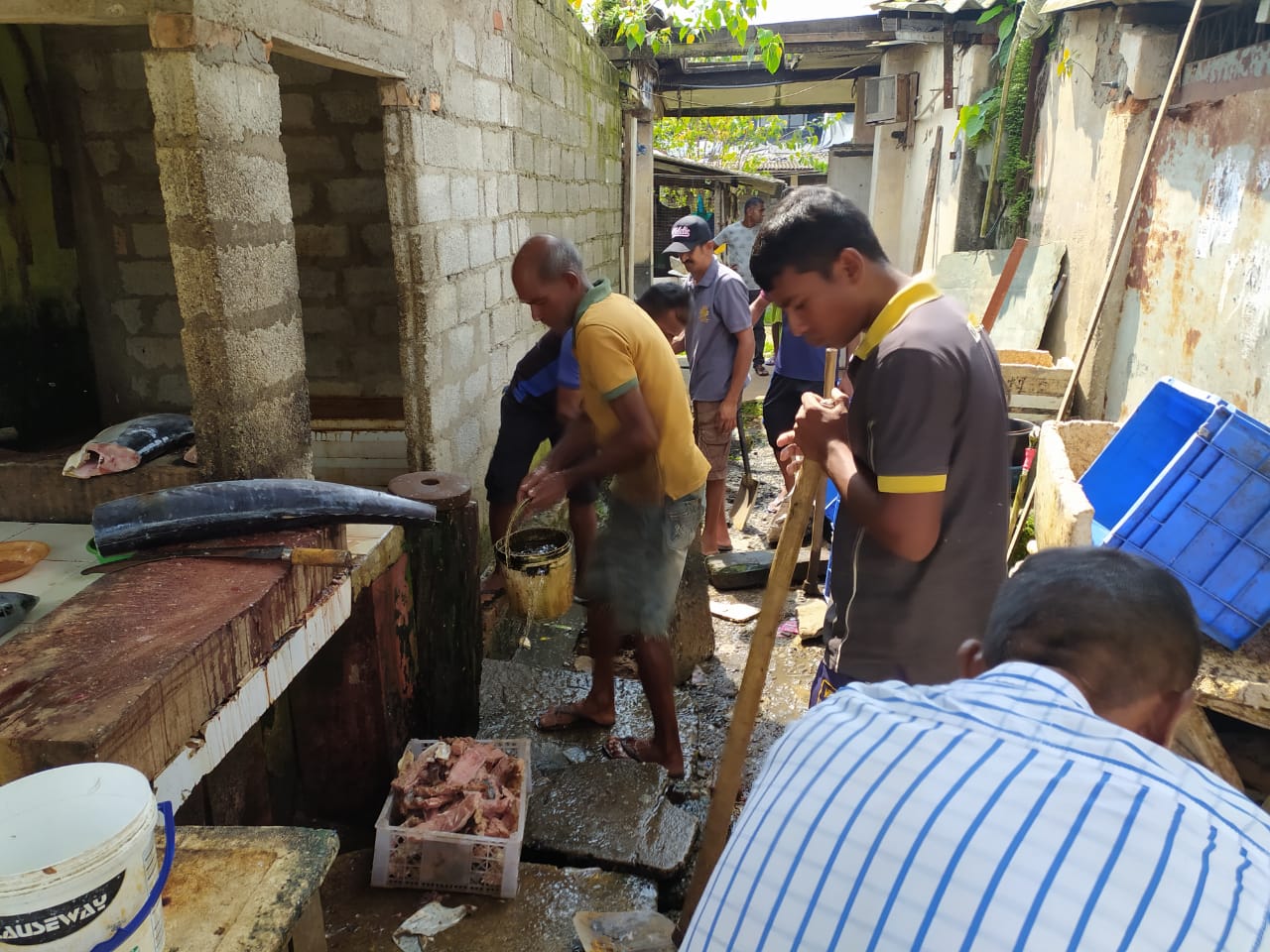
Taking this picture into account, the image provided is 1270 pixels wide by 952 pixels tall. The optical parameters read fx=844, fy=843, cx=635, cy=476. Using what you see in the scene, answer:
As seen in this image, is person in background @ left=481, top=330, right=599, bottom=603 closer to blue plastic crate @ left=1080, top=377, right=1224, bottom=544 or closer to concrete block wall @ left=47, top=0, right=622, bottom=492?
concrete block wall @ left=47, top=0, right=622, bottom=492

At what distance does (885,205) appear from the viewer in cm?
1229

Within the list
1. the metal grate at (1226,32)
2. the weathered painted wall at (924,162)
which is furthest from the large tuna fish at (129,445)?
the weathered painted wall at (924,162)

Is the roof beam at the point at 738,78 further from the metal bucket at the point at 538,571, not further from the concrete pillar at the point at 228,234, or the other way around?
the concrete pillar at the point at 228,234

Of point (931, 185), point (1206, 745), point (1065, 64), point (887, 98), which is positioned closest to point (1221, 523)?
point (1206, 745)

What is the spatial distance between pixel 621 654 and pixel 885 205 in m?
9.86

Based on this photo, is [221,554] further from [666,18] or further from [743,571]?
[666,18]

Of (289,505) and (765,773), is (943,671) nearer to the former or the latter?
(765,773)

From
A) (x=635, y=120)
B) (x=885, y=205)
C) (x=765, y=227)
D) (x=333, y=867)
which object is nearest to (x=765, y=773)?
(x=765, y=227)

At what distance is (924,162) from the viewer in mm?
10922

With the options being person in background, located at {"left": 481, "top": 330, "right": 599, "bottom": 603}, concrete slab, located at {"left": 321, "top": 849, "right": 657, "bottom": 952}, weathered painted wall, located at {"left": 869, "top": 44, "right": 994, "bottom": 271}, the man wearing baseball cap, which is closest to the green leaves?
weathered painted wall, located at {"left": 869, "top": 44, "right": 994, "bottom": 271}

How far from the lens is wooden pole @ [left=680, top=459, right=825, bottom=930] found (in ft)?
7.43

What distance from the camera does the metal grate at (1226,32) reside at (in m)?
4.59

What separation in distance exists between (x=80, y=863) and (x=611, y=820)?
214 centimetres

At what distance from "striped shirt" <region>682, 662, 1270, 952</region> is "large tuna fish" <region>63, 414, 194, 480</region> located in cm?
268
